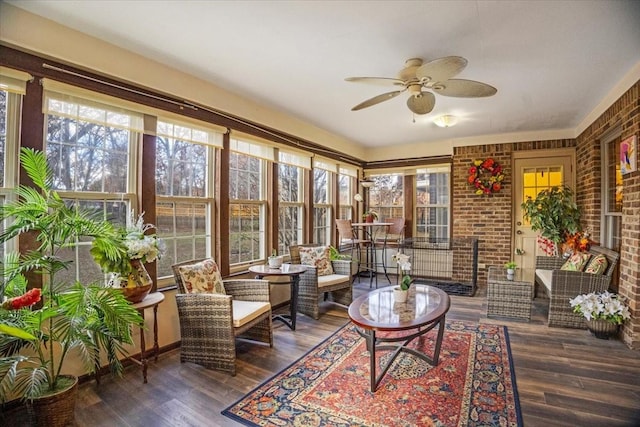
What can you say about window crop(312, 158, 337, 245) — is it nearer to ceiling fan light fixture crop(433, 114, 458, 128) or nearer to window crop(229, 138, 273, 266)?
window crop(229, 138, 273, 266)

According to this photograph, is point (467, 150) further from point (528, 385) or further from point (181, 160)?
point (181, 160)

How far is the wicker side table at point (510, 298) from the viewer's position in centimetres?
358

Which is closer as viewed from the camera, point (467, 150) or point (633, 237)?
point (633, 237)

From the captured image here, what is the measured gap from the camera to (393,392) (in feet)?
7.19

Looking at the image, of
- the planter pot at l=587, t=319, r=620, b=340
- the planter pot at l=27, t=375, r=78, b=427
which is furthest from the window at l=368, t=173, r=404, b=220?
the planter pot at l=27, t=375, r=78, b=427

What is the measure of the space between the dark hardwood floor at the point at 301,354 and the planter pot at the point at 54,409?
0.10m

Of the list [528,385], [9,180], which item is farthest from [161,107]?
[528,385]

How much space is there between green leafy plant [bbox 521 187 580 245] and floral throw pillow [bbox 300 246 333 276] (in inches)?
116

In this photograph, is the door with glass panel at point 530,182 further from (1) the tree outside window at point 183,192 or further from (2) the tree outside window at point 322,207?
(1) the tree outside window at point 183,192

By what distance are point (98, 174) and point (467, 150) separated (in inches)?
208

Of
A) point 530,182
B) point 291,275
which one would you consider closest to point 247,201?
point 291,275

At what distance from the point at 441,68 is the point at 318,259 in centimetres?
267

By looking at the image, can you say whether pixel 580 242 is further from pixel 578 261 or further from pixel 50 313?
pixel 50 313

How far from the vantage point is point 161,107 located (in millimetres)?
2848
